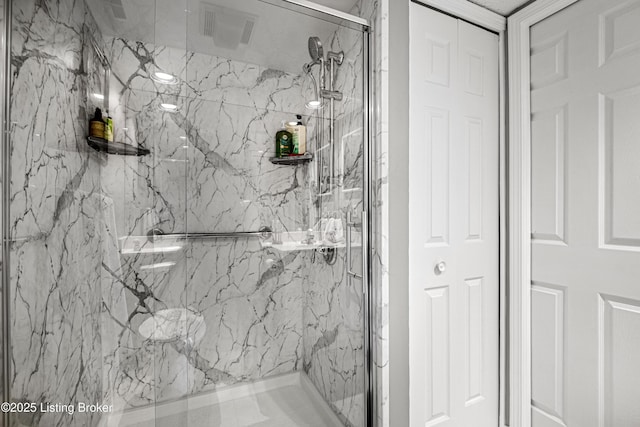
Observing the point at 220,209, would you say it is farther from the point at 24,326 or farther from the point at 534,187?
the point at 534,187

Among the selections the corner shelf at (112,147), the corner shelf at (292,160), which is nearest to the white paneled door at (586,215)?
the corner shelf at (292,160)

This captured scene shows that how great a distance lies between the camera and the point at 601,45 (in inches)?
53.6

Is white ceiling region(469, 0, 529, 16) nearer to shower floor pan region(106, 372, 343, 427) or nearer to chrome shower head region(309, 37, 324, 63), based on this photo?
chrome shower head region(309, 37, 324, 63)

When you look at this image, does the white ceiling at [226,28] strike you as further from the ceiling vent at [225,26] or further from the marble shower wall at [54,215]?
the marble shower wall at [54,215]

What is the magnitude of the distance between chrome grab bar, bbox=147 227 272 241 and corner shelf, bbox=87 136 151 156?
272 mm

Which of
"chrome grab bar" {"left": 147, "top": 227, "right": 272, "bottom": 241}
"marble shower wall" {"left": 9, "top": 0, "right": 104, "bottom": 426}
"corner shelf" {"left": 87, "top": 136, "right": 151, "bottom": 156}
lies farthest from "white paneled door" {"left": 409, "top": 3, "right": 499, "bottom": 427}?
"marble shower wall" {"left": 9, "top": 0, "right": 104, "bottom": 426}

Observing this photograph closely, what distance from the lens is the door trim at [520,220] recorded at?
64.2 inches

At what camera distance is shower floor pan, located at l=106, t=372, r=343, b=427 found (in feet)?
3.60

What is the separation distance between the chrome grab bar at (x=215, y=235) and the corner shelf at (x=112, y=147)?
27 centimetres

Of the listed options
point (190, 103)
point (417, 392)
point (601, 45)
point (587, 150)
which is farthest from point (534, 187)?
point (190, 103)

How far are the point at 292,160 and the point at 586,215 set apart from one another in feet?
4.35

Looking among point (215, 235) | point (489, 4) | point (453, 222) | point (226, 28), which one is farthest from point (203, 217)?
point (489, 4)

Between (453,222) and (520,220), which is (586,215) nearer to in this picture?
(520,220)

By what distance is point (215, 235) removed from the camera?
45.6 inches
